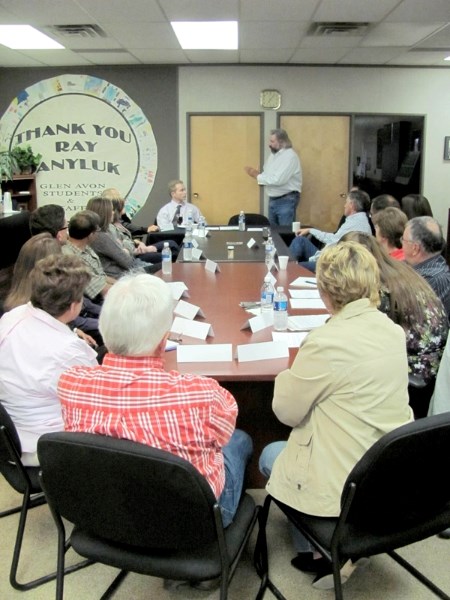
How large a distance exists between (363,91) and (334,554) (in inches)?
290

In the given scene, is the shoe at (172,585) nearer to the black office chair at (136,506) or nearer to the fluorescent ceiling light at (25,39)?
the black office chair at (136,506)

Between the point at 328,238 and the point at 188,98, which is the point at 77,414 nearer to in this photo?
the point at 328,238

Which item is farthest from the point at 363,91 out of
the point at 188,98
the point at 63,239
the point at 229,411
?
the point at 229,411

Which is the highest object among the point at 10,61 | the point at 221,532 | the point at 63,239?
the point at 10,61

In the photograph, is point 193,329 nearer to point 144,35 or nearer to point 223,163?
point 144,35

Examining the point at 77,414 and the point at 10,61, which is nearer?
the point at 77,414

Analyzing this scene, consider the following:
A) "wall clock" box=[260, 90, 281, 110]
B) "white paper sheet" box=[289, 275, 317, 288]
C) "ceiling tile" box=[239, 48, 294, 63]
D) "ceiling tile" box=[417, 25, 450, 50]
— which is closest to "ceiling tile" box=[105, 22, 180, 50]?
"ceiling tile" box=[239, 48, 294, 63]

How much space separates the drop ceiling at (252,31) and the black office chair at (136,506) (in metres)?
4.33

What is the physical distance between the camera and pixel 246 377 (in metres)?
2.12

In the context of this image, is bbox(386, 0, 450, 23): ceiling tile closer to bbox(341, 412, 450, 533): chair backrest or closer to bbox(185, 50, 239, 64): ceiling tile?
bbox(185, 50, 239, 64): ceiling tile

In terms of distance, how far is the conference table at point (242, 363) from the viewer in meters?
2.18

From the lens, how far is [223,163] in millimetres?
8094

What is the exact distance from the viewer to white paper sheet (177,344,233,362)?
2.28 metres

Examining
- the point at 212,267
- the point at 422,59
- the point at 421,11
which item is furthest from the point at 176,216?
the point at 422,59
